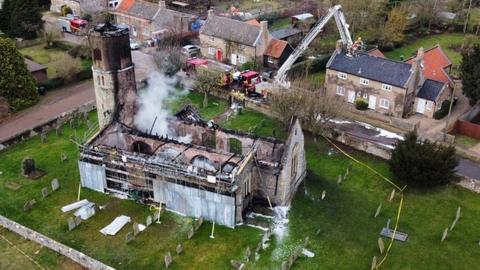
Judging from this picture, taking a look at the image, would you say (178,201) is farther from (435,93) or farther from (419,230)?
(435,93)

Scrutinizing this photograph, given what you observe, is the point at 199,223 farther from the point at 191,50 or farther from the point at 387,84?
the point at 191,50

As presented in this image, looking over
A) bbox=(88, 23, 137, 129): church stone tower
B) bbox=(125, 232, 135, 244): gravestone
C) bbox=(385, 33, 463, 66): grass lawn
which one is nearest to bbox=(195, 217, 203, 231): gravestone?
bbox=(125, 232, 135, 244): gravestone

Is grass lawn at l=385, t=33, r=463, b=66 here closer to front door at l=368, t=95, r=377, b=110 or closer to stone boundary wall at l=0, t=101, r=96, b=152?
front door at l=368, t=95, r=377, b=110

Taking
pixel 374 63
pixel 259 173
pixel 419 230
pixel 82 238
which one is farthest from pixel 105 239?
pixel 374 63

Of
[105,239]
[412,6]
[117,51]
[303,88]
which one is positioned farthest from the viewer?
[412,6]

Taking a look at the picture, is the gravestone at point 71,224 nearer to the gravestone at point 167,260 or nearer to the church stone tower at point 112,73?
the gravestone at point 167,260

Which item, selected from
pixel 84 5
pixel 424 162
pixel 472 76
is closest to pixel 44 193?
pixel 424 162

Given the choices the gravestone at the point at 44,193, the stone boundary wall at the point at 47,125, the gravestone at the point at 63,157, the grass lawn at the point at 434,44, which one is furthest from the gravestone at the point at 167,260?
the grass lawn at the point at 434,44
